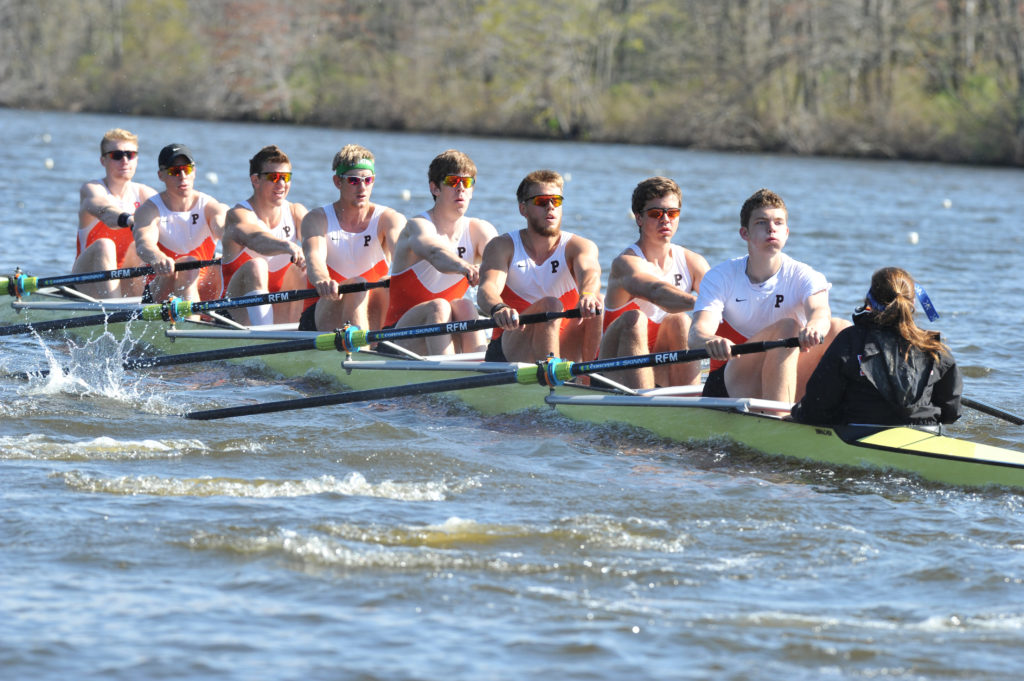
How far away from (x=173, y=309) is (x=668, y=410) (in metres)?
3.68

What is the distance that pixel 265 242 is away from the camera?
909 centimetres

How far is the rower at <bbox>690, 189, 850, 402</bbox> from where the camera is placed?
6.52m

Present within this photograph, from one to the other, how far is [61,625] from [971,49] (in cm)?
3293

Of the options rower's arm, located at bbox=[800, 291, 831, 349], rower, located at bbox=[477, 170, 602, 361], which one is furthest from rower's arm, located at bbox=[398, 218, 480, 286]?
rower's arm, located at bbox=[800, 291, 831, 349]

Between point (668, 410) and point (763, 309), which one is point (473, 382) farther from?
point (763, 309)

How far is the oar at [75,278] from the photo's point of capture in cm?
940

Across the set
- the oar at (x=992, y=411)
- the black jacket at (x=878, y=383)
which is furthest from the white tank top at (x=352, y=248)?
the oar at (x=992, y=411)

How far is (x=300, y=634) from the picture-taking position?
4.34 m

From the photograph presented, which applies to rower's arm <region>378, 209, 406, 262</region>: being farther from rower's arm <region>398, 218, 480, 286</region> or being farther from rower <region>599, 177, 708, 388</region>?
rower <region>599, 177, 708, 388</region>

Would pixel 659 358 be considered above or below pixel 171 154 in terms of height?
below

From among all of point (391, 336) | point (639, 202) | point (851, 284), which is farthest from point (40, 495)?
point (851, 284)

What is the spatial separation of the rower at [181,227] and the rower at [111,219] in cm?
36

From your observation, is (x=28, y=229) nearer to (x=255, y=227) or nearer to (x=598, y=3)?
(x=255, y=227)

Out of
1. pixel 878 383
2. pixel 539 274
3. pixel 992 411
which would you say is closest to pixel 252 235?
pixel 539 274
